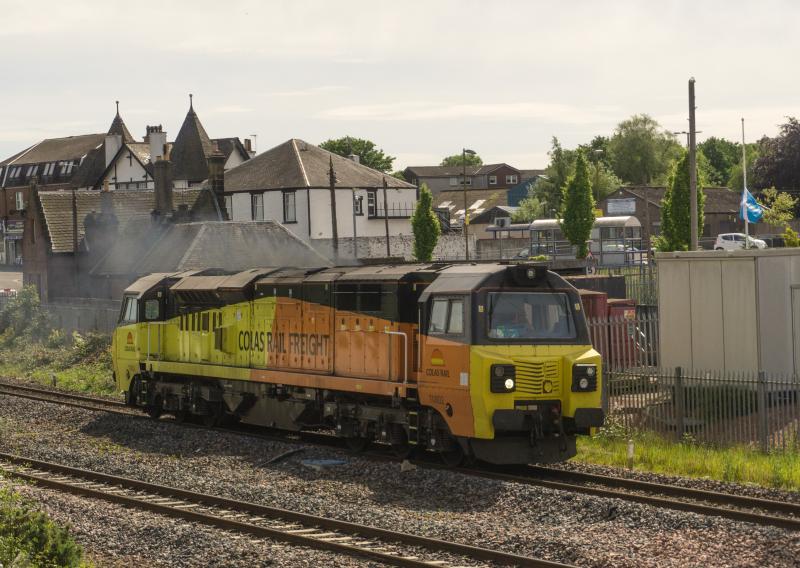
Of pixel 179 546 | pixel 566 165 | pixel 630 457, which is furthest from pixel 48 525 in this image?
pixel 566 165

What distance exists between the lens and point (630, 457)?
18938mm

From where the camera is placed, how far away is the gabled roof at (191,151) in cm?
8938

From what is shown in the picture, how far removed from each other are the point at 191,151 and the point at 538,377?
76.6m

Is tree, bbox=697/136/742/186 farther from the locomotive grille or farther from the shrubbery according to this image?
the locomotive grille

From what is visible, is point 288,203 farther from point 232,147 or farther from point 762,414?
point 762,414

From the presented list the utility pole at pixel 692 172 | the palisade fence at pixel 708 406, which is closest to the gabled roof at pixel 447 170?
the utility pole at pixel 692 172

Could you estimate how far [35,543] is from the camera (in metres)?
12.5

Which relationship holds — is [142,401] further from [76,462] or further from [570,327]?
[570,327]

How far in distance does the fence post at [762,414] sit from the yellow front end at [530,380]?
11.8ft

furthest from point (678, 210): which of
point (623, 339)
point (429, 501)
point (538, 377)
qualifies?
point (429, 501)

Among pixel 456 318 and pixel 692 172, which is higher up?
pixel 692 172

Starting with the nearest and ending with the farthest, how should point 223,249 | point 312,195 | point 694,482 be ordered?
point 694,482 < point 223,249 < point 312,195

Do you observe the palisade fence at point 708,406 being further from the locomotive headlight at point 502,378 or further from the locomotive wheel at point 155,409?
the locomotive wheel at point 155,409

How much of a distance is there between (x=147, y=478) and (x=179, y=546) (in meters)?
5.19
